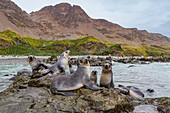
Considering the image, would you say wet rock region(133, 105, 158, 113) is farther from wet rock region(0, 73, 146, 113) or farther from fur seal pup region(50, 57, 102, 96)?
fur seal pup region(50, 57, 102, 96)

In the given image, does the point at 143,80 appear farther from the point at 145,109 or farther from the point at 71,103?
the point at 71,103

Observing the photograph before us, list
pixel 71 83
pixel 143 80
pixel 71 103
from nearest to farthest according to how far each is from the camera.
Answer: pixel 71 103, pixel 71 83, pixel 143 80

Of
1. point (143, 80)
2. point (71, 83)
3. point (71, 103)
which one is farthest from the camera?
point (143, 80)

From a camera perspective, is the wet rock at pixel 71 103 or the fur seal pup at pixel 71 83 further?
the fur seal pup at pixel 71 83

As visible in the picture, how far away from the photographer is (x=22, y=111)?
10.9 feet

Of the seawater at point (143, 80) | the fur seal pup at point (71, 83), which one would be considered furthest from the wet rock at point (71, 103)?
the seawater at point (143, 80)

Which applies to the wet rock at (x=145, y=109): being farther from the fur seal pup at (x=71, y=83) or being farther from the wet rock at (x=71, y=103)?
the fur seal pup at (x=71, y=83)

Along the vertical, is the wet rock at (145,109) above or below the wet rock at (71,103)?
below

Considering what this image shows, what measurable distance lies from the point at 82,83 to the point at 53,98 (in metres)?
1.09

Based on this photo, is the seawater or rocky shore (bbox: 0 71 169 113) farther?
the seawater

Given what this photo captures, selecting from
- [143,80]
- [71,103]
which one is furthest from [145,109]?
[143,80]

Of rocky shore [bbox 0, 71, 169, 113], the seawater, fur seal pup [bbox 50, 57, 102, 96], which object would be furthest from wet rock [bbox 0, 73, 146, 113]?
the seawater

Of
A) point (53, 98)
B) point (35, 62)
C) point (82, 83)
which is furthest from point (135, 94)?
point (35, 62)

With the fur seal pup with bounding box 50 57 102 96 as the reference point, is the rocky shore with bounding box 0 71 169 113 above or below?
below
